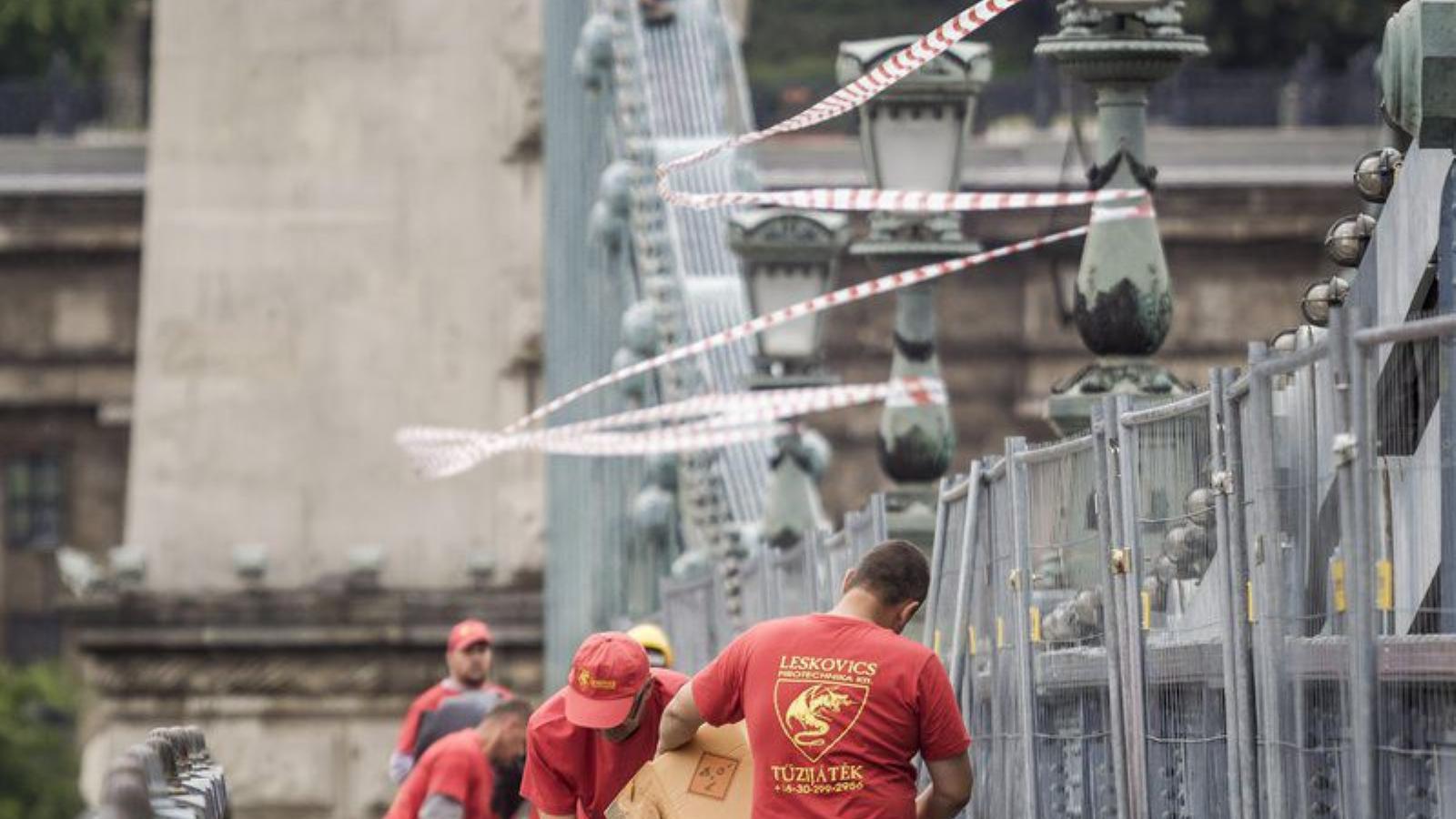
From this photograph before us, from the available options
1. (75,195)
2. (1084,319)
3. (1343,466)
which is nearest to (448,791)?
(1084,319)

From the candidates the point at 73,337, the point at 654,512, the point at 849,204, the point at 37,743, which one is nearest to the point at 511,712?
the point at 849,204

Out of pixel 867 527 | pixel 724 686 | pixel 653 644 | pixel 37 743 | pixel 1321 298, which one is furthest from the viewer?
pixel 37 743

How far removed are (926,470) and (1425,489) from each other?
31.1 feet

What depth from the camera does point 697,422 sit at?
1085 inches

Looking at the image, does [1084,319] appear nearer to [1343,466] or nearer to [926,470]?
[926,470]

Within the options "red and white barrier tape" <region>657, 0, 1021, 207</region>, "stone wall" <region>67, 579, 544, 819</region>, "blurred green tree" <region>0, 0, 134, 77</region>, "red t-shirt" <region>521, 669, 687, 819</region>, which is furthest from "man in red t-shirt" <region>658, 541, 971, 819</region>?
"blurred green tree" <region>0, 0, 134, 77</region>

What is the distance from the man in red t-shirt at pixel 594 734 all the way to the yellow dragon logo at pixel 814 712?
3.02ft

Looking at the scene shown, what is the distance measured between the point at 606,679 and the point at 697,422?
15.7 meters

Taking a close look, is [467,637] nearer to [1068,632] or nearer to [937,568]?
[937,568]

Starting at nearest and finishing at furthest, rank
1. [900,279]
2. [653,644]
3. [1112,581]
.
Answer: [1112,581], [653,644], [900,279]

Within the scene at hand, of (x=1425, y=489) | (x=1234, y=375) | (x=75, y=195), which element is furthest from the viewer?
(x=75, y=195)

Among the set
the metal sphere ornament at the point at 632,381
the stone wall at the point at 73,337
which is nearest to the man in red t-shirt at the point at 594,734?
the metal sphere ornament at the point at 632,381

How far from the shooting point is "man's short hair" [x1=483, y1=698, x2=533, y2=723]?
15.6 meters

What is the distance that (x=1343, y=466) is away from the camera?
923 cm
